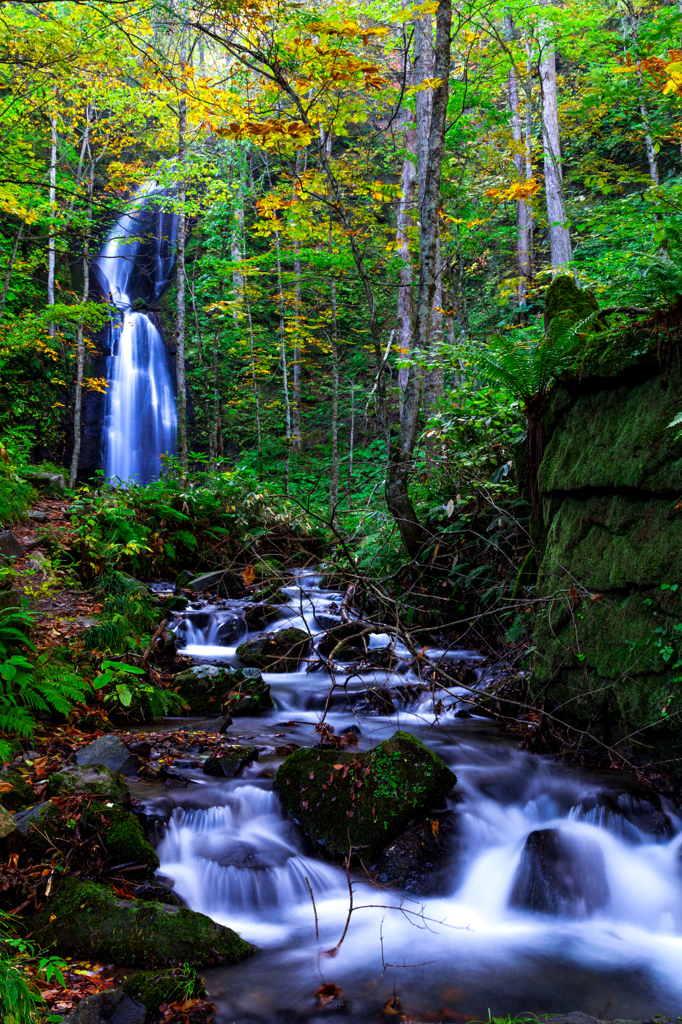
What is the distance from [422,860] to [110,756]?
7.42 feet

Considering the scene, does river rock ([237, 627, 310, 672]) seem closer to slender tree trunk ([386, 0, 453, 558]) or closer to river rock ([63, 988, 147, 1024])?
slender tree trunk ([386, 0, 453, 558])

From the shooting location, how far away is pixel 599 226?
7.84 m

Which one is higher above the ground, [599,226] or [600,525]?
[599,226]

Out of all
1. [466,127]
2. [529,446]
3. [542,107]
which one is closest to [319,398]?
[466,127]

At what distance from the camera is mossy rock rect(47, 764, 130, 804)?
3625 millimetres

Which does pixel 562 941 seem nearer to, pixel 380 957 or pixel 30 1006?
pixel 380 957

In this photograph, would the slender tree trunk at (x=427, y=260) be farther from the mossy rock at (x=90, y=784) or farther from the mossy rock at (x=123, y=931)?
the mossy rock at (x=123, y=931)

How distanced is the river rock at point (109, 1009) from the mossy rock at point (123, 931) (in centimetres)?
34

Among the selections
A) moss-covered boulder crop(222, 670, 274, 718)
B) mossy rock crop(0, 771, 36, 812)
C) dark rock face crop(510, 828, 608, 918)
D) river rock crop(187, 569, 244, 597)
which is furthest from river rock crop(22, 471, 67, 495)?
dark rock face crop(510, 828, 608, 918)

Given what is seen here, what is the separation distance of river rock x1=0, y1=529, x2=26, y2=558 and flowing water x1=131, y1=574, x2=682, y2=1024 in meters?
3.61

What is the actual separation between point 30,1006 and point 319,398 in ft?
64.6

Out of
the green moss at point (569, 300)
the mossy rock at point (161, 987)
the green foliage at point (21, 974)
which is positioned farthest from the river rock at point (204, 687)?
the green moss at point (569, 300)

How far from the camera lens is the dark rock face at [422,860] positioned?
3848 millimetres

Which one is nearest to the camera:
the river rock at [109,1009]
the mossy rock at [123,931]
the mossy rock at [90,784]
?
the river rock at [109,1009]
